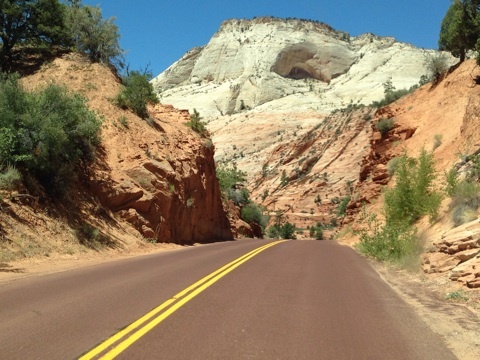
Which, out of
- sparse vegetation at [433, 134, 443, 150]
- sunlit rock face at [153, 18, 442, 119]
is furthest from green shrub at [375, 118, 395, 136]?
sunlit rock face at [153, 18, 442, 119]

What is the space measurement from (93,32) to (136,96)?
643 centimetres

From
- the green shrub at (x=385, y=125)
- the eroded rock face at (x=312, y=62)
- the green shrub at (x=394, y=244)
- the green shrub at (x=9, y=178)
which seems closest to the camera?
the green shrub at (x=9, y=178)

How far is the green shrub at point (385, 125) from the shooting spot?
35.8 metres

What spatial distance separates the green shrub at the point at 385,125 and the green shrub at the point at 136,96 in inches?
663

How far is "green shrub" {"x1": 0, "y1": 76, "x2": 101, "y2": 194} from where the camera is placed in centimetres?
1617

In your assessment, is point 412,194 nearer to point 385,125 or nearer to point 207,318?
point 207,318

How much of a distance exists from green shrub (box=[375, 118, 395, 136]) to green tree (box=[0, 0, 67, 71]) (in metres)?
22.3

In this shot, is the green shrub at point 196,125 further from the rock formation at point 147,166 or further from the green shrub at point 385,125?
the green shrub at point 385,125

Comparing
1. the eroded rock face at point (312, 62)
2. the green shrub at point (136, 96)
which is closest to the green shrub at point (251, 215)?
the green shrub at point (136, 96)

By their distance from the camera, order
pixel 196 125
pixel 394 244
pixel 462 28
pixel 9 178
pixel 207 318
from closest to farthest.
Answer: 1. pixel 207 318
2. pixel 9 178
3. pixel 394 244
4. pixel 462 28
5. pixel 196 125

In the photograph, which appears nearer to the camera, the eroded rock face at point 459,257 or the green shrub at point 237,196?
the eroded rock face at point 459,257

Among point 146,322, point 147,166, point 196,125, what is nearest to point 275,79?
point 196,125

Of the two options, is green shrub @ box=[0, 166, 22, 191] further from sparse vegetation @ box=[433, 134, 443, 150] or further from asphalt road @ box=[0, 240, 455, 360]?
sparse vegetation @ box=[433, 134, 443, 150]

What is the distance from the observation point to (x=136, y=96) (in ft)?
92.3
